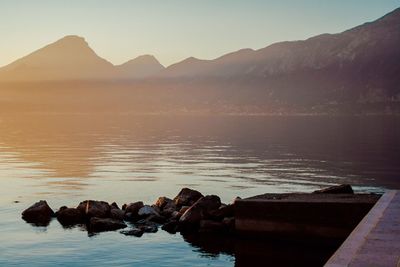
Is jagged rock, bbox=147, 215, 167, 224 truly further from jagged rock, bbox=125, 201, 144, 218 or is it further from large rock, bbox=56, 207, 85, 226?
large rock, bbox=56, 207, 85, 226

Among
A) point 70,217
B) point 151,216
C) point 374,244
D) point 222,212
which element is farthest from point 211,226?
point 374,244

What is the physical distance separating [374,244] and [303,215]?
35.0ft

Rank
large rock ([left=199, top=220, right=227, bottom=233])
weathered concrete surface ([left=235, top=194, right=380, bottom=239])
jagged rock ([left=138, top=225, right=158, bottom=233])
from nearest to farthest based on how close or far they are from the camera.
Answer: weathered concrete surface ([left=235, top=194, right=380, bottom=239])
large rock ([left=199, top=220, right=227, bottom=233])
jagged rock ([left=138, top=225, right=158, bottom=233])

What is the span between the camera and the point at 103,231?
2875 cm

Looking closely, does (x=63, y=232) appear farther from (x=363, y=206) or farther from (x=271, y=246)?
(x=363, y=206)

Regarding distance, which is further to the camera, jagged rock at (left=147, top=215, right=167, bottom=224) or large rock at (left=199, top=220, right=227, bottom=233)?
jagged rock at (left=147, top=215, right=167, bottom=224)

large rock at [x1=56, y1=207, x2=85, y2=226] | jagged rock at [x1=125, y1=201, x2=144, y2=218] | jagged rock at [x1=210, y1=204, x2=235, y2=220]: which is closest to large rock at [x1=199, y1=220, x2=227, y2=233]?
jagged rock at [x1=210, y1=204, x2=235, y2=220]

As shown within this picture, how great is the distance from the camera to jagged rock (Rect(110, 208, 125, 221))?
1224 inches

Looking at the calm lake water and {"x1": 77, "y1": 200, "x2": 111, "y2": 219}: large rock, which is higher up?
{"x1": 77, "y1": 200, "x2": 111, "y2": 219}: large rock

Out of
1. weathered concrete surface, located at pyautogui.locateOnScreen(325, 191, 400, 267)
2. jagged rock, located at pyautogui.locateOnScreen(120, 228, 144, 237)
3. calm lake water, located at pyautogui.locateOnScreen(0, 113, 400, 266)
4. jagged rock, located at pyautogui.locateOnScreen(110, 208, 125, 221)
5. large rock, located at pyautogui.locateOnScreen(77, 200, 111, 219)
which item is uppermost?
weathered concrete surface, located at pyautogui.locateOnScreen(325, 191, 400, 267)

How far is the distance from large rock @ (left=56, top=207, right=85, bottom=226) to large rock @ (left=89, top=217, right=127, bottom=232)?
70.6 inches

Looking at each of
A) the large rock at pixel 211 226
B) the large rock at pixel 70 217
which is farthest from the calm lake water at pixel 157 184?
the large rock at pixel 211 226

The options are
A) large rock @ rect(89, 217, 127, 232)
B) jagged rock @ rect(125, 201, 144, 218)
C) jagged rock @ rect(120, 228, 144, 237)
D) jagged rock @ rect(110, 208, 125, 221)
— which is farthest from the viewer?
jagged rock @ rect(125, 201, 144, 218)

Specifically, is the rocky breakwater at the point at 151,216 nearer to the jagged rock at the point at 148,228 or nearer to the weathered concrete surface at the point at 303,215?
the jagged rock at the point at 148,228
